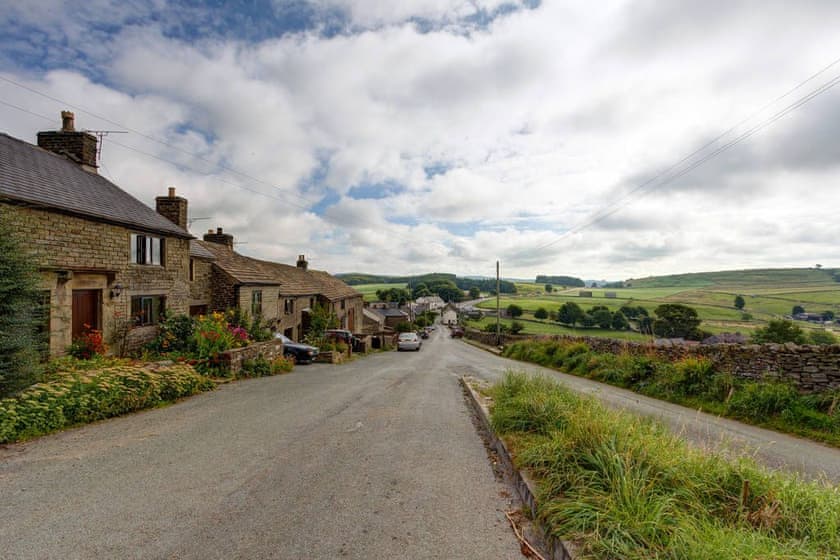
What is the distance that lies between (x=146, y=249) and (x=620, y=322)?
2087 inches

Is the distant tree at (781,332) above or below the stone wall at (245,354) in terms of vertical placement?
below

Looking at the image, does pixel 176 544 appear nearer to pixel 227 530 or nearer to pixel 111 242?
pixel 227 530

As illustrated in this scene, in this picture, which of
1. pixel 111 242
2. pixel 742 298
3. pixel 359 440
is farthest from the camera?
pixel 742 298

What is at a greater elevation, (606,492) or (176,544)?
(606,492)

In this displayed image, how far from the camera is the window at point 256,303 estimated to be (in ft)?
68.9

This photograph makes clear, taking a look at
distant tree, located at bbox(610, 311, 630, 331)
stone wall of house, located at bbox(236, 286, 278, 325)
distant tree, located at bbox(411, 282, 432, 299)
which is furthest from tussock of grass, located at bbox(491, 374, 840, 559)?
distant tree, located at bbox(411, 282, 432, 299)

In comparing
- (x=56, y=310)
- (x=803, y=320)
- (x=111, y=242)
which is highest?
(x=111, y=242)

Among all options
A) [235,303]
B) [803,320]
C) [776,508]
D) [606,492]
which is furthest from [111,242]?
[803,320]

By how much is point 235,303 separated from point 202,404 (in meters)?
12.1

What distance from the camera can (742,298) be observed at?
1866 inches

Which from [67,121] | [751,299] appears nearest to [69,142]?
[67,121]

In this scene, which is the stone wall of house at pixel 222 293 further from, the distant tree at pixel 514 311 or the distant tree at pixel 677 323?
the distant tree at pixel 514 311

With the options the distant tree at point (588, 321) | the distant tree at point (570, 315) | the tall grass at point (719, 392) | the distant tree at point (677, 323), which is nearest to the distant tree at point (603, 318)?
the distant tree at point (588, 321)

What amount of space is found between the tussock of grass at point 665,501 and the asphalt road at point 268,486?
19.9 inches
